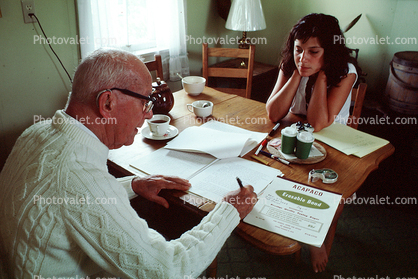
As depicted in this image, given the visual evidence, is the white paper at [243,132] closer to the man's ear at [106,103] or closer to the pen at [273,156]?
the pen at [273,156]

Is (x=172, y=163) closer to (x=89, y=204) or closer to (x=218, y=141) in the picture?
(x=218, y=141)

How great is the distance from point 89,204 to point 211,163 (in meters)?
0.57

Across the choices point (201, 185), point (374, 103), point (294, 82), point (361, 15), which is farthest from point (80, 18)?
point (374, 103)

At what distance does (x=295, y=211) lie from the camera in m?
0.94

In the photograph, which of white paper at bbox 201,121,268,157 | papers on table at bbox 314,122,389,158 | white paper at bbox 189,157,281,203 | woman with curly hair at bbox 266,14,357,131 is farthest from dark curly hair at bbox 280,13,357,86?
white paper at bbox 189,157,281,203

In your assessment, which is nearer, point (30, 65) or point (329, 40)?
point (329, 40)

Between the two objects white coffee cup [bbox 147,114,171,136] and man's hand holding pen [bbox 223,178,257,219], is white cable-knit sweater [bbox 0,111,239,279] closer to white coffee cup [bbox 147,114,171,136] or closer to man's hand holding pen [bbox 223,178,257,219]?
man's hand holding pen [bbox 223,178,257,219]

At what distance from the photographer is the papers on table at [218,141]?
124cm

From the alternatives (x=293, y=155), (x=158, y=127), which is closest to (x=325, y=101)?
(x=293, y=155)

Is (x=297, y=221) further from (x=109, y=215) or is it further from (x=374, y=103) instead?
(x=374, y=103)

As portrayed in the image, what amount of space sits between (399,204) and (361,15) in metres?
1.75

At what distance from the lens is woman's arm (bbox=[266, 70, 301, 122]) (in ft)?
5.20

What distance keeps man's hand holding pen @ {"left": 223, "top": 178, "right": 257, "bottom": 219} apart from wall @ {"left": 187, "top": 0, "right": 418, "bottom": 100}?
2421mm

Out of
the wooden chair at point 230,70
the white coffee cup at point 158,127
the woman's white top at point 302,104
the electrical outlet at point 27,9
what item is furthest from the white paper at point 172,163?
the electrical outlet at point 27,9
